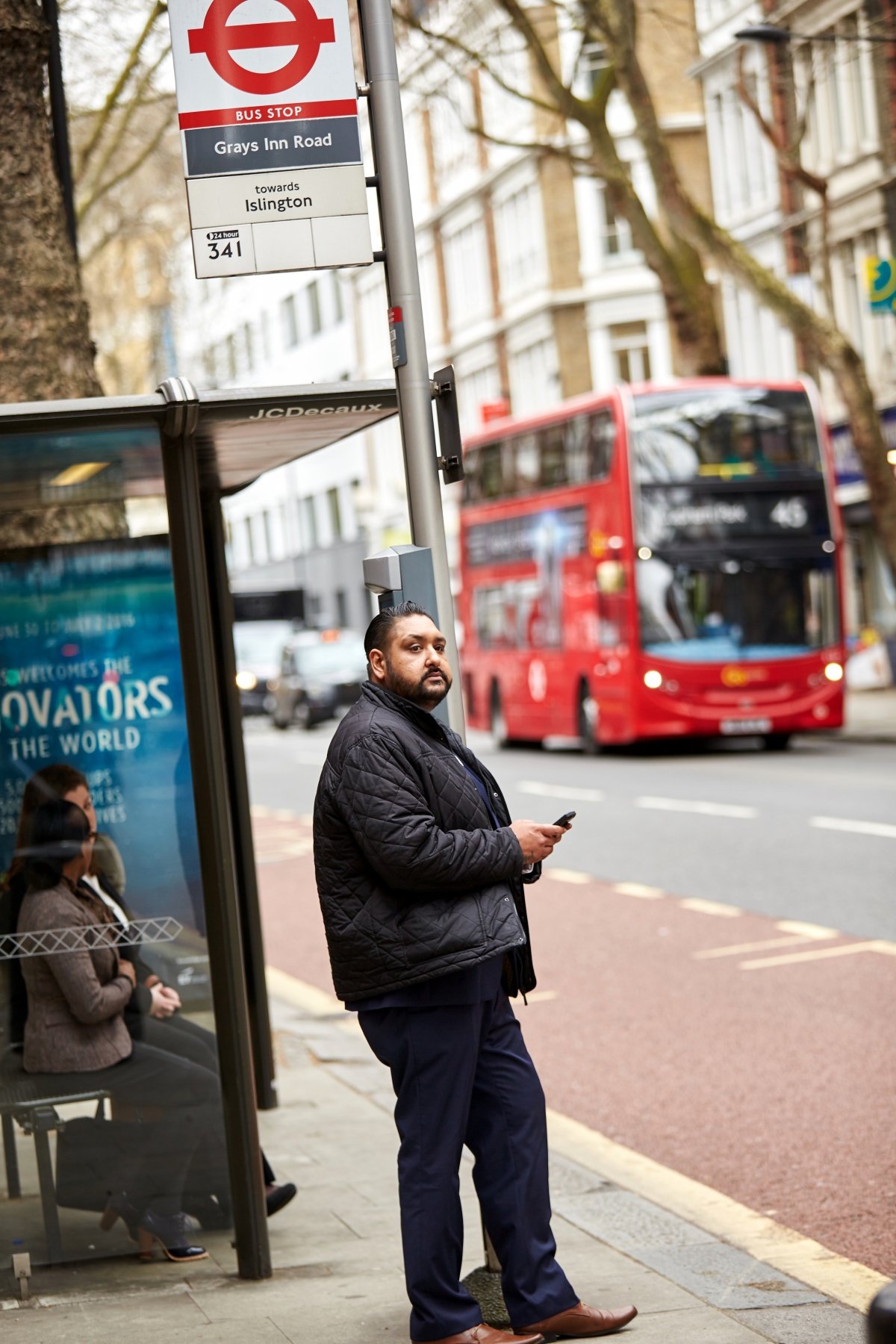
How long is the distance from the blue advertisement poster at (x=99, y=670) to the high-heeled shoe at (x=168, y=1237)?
1222 millimetres

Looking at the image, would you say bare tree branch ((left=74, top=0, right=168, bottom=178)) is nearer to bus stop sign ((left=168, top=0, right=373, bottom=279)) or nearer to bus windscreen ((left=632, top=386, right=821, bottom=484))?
bus stop sign ((left=168, top=0, right=373, bottom=279))

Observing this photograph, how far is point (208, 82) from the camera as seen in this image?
503 cm

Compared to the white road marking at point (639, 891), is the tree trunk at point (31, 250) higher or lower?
higher

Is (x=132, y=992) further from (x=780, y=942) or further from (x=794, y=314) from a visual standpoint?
(x=794, y=314)

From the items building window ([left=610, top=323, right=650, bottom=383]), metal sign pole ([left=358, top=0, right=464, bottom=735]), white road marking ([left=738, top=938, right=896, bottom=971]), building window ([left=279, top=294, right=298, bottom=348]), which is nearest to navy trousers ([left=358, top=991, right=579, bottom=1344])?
metal sign pole ([left=358, top=0, right=464, bottom=735])

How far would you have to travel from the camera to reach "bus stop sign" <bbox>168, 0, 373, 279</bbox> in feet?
16.5

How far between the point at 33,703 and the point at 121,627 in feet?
1.20

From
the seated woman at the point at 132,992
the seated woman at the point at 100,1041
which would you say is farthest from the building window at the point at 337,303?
the seated woman at the point at 100,1041

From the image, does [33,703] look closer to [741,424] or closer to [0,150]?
[0,150]

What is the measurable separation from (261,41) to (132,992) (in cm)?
275

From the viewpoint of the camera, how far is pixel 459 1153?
4.35 metres

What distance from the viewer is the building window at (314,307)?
6606 cm

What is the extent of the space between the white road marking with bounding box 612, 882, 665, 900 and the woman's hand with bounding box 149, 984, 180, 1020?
6999 mm

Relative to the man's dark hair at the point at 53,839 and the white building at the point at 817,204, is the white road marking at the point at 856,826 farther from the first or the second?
the white building at the point at 817,204
